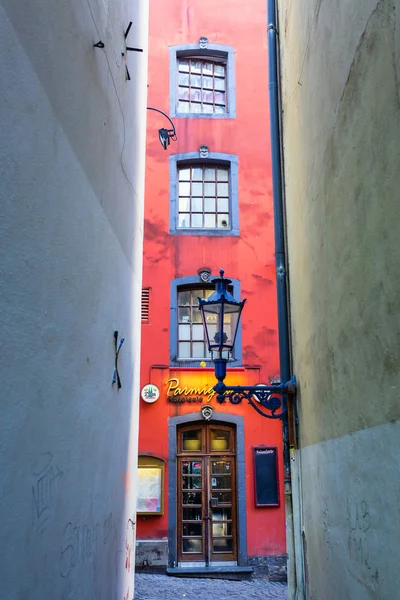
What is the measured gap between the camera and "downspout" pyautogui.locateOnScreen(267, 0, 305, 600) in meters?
Result: 6.11

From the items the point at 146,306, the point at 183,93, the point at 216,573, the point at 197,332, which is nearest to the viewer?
the point at 216,573

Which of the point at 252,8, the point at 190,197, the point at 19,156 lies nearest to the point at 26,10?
the point at 19,156

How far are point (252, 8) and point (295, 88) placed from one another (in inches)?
370

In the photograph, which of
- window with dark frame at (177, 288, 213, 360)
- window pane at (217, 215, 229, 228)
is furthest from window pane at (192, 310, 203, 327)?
window pane at (217, 215, 229, 228)

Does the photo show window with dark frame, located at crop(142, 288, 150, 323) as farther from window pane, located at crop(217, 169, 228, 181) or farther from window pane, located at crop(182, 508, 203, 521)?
window pane, located at crop(182, 508, 203, 521)

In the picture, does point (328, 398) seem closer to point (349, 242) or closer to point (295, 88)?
point (349, 242)

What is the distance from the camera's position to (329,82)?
169 inches

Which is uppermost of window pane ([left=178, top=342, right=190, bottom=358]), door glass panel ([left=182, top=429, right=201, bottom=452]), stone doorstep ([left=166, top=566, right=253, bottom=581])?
window pane ([left=178, top=342, right=190, bottom=358])

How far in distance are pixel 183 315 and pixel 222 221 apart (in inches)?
94.2

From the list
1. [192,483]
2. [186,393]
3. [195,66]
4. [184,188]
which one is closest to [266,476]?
[192,483]

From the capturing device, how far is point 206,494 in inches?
456

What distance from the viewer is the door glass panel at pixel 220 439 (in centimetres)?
1191

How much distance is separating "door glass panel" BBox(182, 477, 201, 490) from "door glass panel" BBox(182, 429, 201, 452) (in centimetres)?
57

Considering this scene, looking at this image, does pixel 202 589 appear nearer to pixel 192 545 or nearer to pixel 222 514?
pixel 192 545
